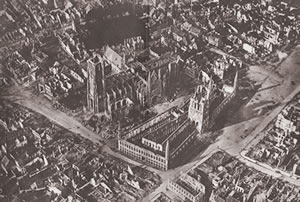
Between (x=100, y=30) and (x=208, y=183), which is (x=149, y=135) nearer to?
(x=208, y=183)

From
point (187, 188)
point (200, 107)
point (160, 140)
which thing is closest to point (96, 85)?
point (160, 140)

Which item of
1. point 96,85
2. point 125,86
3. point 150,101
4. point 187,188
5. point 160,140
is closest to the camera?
point 187,188

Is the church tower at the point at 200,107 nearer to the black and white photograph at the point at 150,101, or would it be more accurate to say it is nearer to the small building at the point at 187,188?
the black and white photograph at the point at 150,101

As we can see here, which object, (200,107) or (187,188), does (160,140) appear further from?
(187,188)

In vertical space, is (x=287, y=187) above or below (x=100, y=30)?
below

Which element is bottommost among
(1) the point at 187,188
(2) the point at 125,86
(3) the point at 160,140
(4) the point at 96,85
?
(1) the point at 187,188

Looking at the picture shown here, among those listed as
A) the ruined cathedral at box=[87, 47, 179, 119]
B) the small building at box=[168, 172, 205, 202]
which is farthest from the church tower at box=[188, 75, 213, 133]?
the small building at box=[168, 172, 205, 202]

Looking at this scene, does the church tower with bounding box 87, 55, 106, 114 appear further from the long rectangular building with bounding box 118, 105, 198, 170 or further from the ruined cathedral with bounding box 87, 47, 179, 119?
the long rectangular building with bounding box 118, 105, 198, 170

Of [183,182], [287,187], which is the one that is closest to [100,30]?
[183,182]
